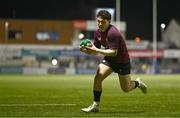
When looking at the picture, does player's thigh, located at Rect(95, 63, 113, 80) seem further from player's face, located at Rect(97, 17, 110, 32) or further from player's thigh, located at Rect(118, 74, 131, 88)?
player's face, located at Rect(97, 17, 110, 32)

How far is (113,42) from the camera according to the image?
11.8 meters

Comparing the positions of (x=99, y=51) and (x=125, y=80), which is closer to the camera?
(x=99, y=51)

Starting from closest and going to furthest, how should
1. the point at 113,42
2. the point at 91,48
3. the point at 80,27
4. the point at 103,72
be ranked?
the point at 91,48 < the point at 113,42 < the point at 103,72 < the point at 80,27

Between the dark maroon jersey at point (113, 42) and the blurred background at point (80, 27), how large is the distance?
160ft

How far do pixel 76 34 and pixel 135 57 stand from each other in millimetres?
12540

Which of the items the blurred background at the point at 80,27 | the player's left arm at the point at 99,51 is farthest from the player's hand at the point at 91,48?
the blurred background at the point at 80,27

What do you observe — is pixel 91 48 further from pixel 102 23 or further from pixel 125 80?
pixel 125 80

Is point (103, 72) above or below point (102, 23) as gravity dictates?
below

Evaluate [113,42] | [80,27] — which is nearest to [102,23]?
[113,42]

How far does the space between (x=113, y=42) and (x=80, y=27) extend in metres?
60.1

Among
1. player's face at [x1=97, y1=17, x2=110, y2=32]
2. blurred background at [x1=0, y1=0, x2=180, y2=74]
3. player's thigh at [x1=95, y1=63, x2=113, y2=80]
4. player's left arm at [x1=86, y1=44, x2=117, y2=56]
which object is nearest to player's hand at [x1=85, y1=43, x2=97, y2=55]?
player's left arm at [x1=86, y1=44, x2=117, y2=56]

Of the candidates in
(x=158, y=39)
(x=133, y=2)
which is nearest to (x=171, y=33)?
(x=158, y=39)

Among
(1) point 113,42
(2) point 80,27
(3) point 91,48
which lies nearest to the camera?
(3) point 91,48

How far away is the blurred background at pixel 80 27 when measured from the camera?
63.6 m
